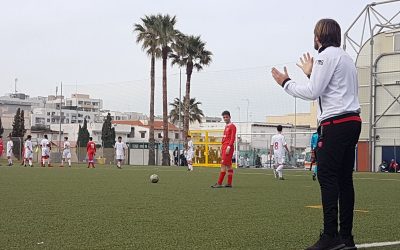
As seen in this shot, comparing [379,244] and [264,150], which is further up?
[264,150]

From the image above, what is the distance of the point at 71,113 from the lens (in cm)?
13550

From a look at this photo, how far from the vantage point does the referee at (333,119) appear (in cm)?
545

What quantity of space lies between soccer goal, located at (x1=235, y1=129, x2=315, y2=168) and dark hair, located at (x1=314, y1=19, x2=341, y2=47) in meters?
41.5

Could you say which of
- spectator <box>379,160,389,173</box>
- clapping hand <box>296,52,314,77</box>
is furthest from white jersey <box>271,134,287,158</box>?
clapping hand <box>296,52,314,77</box>

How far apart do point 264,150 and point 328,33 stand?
152 feet

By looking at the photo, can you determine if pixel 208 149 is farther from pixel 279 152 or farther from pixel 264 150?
pixel 279 152

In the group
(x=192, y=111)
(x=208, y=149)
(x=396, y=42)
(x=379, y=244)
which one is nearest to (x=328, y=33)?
(x=379, y=244)

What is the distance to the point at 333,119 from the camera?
5.48 m

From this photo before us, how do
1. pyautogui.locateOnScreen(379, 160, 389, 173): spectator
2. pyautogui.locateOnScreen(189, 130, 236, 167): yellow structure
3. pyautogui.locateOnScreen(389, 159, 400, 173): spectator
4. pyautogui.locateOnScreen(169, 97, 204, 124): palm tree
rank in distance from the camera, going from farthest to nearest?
pyautogui.locateOnScreen(169, 97, 204, 124): palm tree, pyautogui.locateOnScreen(189, 130, 236, 167): yellow structure, pyautogui.locateOnScreen(379, 160, 389, 173): spectator, pyautogui.locateOnScreen(389, 159, 400, 173): spectator

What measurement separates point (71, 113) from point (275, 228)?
131523 mm

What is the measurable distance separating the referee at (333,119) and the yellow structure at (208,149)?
44.8 m

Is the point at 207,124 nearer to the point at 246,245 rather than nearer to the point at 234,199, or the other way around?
the point at 234,199

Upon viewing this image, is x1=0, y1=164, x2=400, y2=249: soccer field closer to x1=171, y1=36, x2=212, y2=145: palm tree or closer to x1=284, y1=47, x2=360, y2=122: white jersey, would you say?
x1=284, y1=47, x2=360, y2=122: white jersey

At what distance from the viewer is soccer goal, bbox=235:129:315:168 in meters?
47.6
